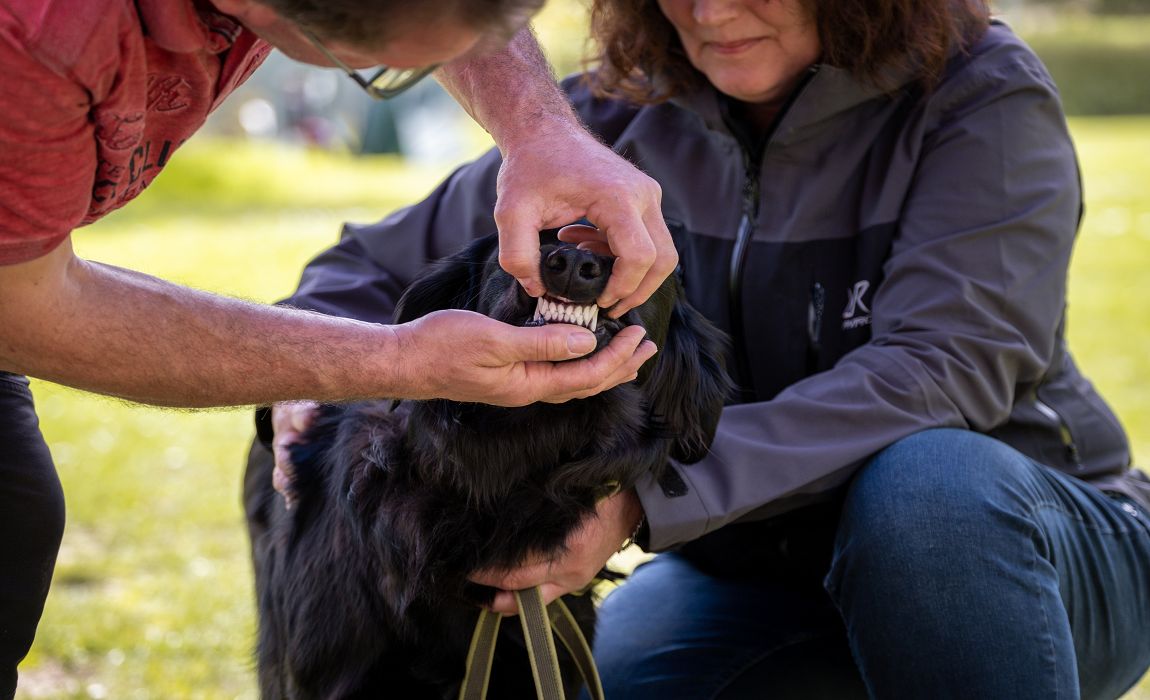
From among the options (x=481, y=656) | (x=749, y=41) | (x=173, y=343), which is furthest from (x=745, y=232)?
(x=173, y=343)

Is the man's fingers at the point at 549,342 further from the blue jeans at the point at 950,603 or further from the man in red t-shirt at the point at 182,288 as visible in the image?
the blue jeans at the point at 950,603

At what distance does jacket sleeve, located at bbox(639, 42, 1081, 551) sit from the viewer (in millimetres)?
2416

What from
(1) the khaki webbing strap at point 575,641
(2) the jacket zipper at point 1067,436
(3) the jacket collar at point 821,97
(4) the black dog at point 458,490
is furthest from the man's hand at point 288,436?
(2) the jacket zipper at point 1067,436

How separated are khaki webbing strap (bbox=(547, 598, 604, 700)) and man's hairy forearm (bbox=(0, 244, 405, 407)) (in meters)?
0.77

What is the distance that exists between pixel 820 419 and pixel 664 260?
1.94 ft

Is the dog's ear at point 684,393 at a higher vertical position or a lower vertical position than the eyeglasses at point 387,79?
lower

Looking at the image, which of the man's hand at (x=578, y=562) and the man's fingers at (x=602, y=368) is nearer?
the man's fingers at (x=602, y=368)

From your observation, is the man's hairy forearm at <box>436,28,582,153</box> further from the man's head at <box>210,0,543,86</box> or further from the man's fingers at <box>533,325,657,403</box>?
the man's head at <box>210,0,543,86</box>

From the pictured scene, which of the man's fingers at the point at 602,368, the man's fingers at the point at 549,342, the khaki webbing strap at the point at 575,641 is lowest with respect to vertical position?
the khaki webbing strap at the point at 575,641

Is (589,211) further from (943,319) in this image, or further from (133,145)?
(943,319)

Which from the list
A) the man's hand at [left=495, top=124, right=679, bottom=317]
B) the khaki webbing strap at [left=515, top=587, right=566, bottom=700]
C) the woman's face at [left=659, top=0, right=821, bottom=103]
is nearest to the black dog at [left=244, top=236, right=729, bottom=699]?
the khaki webbing strap at [left=515, top=587, right=566, bottom=700]

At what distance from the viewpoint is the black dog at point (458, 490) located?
2.36 metres

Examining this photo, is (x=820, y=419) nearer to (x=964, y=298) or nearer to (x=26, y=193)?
(x=964, y=298)

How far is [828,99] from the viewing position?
2.67 meters
